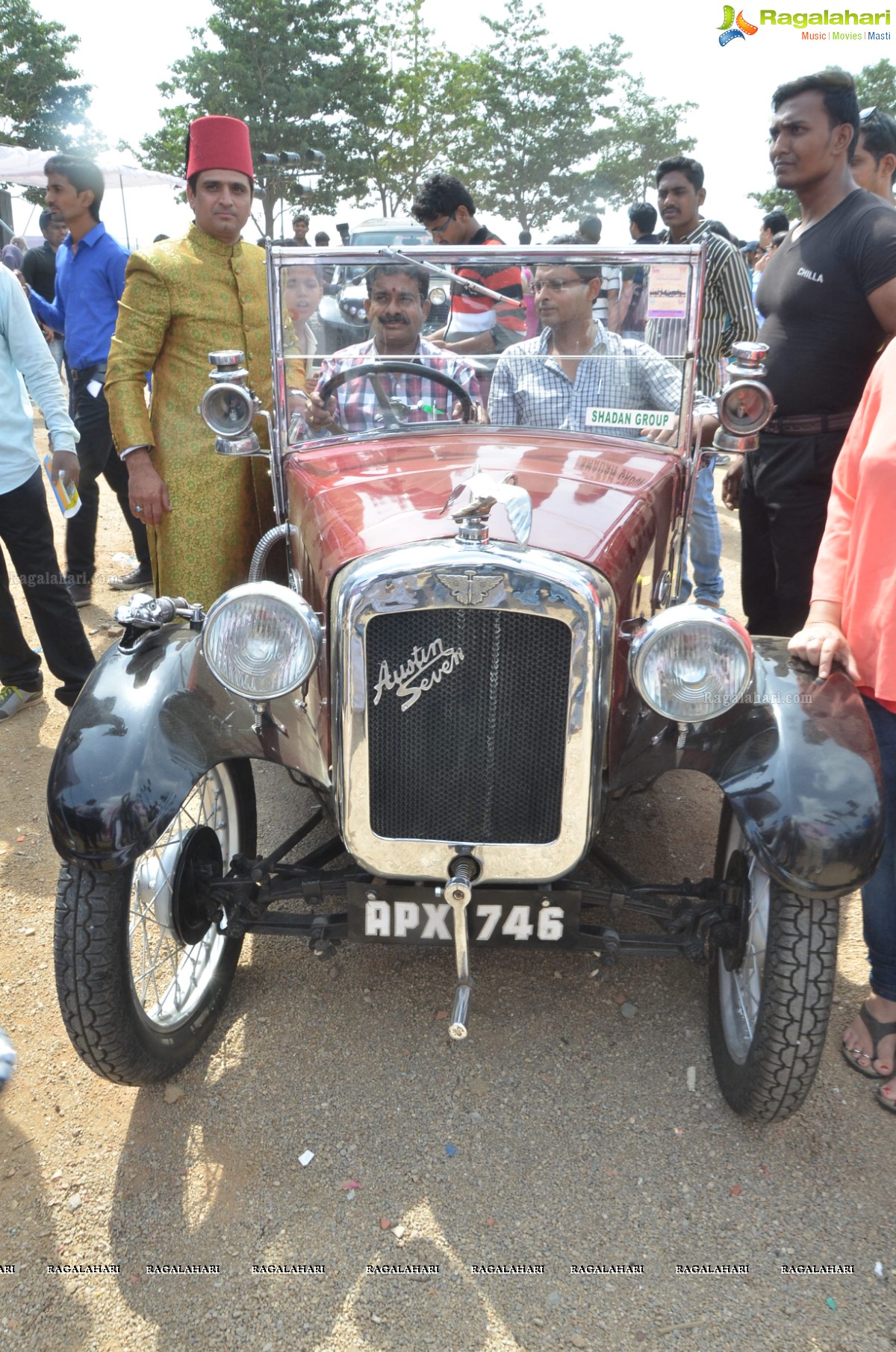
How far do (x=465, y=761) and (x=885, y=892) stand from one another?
3.39 ft

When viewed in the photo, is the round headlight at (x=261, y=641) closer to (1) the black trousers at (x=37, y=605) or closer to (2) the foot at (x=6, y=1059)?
(2) the foot at (x=6, y=1059)

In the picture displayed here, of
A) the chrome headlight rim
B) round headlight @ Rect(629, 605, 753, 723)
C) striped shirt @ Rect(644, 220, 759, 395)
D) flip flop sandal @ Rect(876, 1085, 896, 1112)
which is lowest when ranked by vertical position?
flip flop sandal @ Rect(876, 1085, 896, 1112)

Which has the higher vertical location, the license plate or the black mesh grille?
the black mesh grille

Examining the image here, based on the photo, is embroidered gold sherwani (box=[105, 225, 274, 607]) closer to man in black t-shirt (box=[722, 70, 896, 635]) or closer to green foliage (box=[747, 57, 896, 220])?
man in black t-shirt (box=[722, 70, 896, 635])

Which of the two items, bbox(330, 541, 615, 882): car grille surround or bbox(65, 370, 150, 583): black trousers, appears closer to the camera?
bbox(330, 541, 615, 882): car grille surround

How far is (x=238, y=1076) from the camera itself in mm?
2250

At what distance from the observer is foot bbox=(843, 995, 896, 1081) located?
7.38 feet

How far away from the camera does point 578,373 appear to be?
9.21ft

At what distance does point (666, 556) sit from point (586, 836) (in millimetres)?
1012

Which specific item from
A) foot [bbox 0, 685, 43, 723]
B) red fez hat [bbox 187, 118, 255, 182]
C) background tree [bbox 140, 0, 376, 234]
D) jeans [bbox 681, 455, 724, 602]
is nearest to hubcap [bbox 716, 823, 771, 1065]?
red fez hat [bbox 187, 118, 255, 182]

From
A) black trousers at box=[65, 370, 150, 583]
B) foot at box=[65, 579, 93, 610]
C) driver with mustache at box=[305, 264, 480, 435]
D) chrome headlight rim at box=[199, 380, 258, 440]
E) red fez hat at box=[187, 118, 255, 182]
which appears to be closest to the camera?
chrome headlight rim at box=[199, 380, 258, 440]

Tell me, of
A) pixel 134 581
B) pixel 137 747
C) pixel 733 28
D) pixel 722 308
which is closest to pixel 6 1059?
pixel 137 747

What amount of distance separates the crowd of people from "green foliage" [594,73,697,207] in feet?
124

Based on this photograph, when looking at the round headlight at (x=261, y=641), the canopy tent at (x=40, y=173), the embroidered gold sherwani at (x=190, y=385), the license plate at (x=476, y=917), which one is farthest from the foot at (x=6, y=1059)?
the canopy tent at (x=40, y=173)
